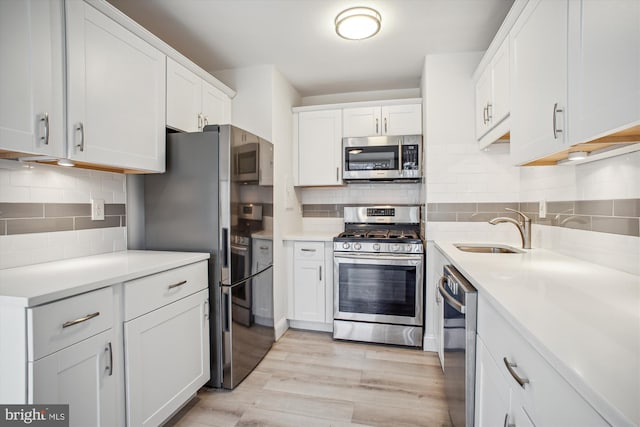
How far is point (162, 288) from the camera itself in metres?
1.66

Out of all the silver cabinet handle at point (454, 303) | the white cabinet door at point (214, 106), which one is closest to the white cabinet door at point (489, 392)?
the silver cabinet handle at point (454, 303)

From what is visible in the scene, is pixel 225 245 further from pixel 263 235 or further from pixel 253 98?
pixel 253 98

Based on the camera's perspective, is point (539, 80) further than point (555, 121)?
Yes

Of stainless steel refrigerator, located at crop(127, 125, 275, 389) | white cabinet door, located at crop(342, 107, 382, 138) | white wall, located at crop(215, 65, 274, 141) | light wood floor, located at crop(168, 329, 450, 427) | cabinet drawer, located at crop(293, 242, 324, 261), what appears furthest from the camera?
white cabinet door, located at crop(342, 107, 382, 138)

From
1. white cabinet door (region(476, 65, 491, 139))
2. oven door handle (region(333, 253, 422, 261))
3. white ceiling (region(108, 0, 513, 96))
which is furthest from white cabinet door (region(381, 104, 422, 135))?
oven door handle (region(333, 253, 422, 261))

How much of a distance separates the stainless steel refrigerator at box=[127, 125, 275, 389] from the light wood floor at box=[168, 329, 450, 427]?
0.61 feet

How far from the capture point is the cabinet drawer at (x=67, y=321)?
1.07 meters

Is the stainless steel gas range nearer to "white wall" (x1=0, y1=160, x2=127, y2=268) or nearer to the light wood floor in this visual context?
the light wood floor

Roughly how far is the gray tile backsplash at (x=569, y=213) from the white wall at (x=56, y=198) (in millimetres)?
2366

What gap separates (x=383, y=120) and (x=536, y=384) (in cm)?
274

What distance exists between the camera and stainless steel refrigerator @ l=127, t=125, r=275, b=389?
2027mm

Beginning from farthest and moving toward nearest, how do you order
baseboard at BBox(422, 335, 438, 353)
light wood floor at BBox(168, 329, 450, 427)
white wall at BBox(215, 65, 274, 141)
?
white wall at BBox(215, 65, 274, 141)
baseboard at BBox(422, 335, 438, 353)
light wood floor at BBox(168, 329, 450, 427)

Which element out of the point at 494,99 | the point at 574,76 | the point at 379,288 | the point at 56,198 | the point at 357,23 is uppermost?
the point at 357,23

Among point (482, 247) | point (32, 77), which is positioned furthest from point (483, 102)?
point (32, 77)
